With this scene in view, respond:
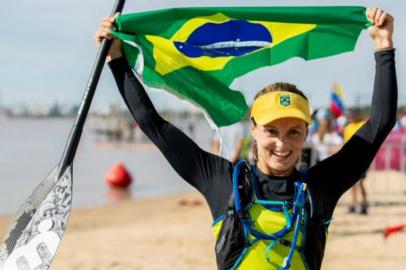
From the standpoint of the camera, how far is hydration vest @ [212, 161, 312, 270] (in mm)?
2766

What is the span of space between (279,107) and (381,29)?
0.72 meters

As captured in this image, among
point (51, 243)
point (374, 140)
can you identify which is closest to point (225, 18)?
point (374, 140)

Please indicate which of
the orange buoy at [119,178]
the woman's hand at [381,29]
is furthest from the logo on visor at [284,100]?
the orange buoy at [119,178]

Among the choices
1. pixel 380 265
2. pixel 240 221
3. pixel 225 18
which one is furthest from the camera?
pixel 380 265

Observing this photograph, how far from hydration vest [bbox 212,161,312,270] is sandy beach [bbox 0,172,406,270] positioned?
500 cm

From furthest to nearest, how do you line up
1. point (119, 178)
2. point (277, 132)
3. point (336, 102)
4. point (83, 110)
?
point (119, 178), point (336, 102), point (83, 110), point (277, 132)

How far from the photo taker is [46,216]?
3.40 m

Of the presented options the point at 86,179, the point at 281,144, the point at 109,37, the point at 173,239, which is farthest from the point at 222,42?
the point at 86,179

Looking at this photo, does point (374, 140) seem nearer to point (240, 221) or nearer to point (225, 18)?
point (240, 221)

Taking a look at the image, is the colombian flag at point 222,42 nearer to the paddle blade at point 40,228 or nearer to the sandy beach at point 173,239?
the paddle blade at point 40,228

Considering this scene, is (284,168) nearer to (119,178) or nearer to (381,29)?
(381,29)

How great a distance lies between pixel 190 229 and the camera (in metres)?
10.8

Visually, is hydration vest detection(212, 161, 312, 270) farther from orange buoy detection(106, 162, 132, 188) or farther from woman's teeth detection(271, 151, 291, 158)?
orange buoy detection(106, 162, 132, 188)

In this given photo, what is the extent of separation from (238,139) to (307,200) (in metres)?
7.68
